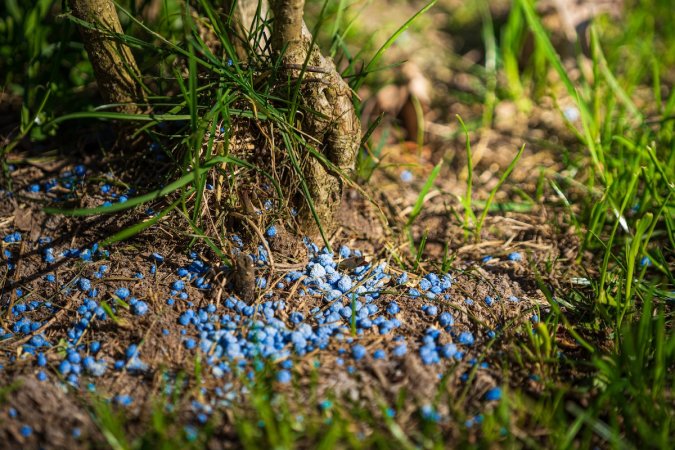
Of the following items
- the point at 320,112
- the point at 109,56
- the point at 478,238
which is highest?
the point at 109,56

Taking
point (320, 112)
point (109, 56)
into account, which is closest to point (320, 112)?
point (320, 112)

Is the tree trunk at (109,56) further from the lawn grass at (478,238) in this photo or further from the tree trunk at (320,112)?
the tree trunk at (320,112)

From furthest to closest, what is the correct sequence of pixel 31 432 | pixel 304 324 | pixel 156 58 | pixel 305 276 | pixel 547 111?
pixel 547 111
pixel 156 58
pixel 305 276
pixel 304 324
pixel 31 432

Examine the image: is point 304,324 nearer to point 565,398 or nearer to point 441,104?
point 565,398

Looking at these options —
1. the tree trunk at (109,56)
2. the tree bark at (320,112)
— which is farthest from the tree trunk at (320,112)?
the tree trunk at (109,56)

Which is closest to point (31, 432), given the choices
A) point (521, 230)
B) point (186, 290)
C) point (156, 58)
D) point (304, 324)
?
point (186, 290)

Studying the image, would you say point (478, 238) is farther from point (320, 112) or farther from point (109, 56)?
point (109, 56)
